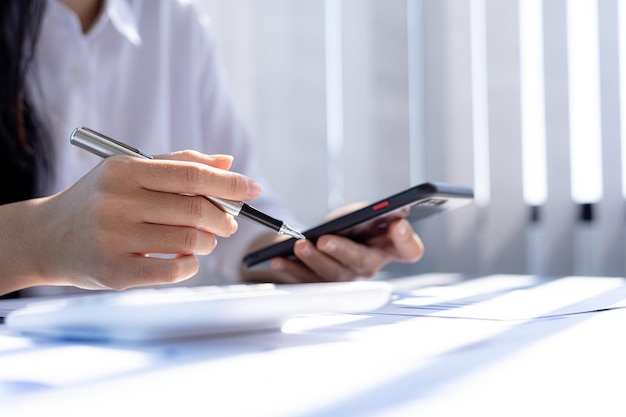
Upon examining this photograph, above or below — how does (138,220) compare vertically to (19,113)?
below

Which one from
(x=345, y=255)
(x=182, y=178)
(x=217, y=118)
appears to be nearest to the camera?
(x=182, y=178)

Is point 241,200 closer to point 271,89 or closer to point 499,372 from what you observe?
point 499,372

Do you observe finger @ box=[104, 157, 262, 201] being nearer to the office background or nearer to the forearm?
the forearm

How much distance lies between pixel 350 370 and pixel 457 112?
54.6 inches

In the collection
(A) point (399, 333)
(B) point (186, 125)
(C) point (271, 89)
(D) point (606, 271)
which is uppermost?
(C) point (271, 89)

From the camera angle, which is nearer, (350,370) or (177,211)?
(350,370)

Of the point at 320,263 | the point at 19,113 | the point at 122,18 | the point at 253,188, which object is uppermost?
the point at 122,18

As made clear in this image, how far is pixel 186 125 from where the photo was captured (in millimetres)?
1356

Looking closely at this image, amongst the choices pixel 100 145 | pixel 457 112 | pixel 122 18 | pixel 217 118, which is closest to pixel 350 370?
pixel 100 145

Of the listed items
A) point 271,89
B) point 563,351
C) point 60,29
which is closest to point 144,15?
point 60,29

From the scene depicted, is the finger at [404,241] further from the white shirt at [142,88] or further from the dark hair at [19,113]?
the dark hair at [19,113]

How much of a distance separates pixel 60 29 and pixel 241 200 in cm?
75

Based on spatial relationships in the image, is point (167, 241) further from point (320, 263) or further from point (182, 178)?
point (320, 263)

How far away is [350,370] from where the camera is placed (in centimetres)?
34
